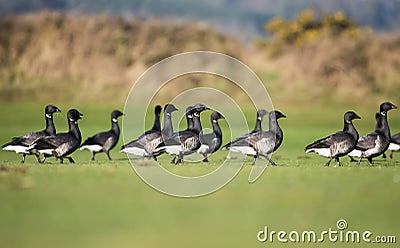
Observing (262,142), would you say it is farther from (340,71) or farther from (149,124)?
(340,71)

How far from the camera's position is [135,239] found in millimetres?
8422

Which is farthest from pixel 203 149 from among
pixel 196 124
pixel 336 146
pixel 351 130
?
pixel 351 130

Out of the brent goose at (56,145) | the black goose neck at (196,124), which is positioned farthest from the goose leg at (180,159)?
the brent goose at (56,145)

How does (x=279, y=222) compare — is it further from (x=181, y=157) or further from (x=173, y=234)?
(x=181, y=157)

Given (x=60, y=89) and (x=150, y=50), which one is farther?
(x=150, y=50)

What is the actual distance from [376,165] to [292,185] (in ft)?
13.7

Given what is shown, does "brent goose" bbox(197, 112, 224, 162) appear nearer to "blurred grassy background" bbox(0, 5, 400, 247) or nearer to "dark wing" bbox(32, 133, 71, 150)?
"blurred grassy background" bbox(0, 5, 400, 247)

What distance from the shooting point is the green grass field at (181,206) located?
8617 millimetres

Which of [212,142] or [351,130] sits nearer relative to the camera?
[351,130]

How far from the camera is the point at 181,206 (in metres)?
10.5

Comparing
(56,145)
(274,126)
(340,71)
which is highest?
(340,71)

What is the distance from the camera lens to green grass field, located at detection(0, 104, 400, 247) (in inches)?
339

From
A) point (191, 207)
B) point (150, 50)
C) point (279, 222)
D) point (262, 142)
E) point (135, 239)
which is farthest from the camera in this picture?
point (150, 50)

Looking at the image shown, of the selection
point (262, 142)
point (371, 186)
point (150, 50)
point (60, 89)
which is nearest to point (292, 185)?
point (371, 186)
